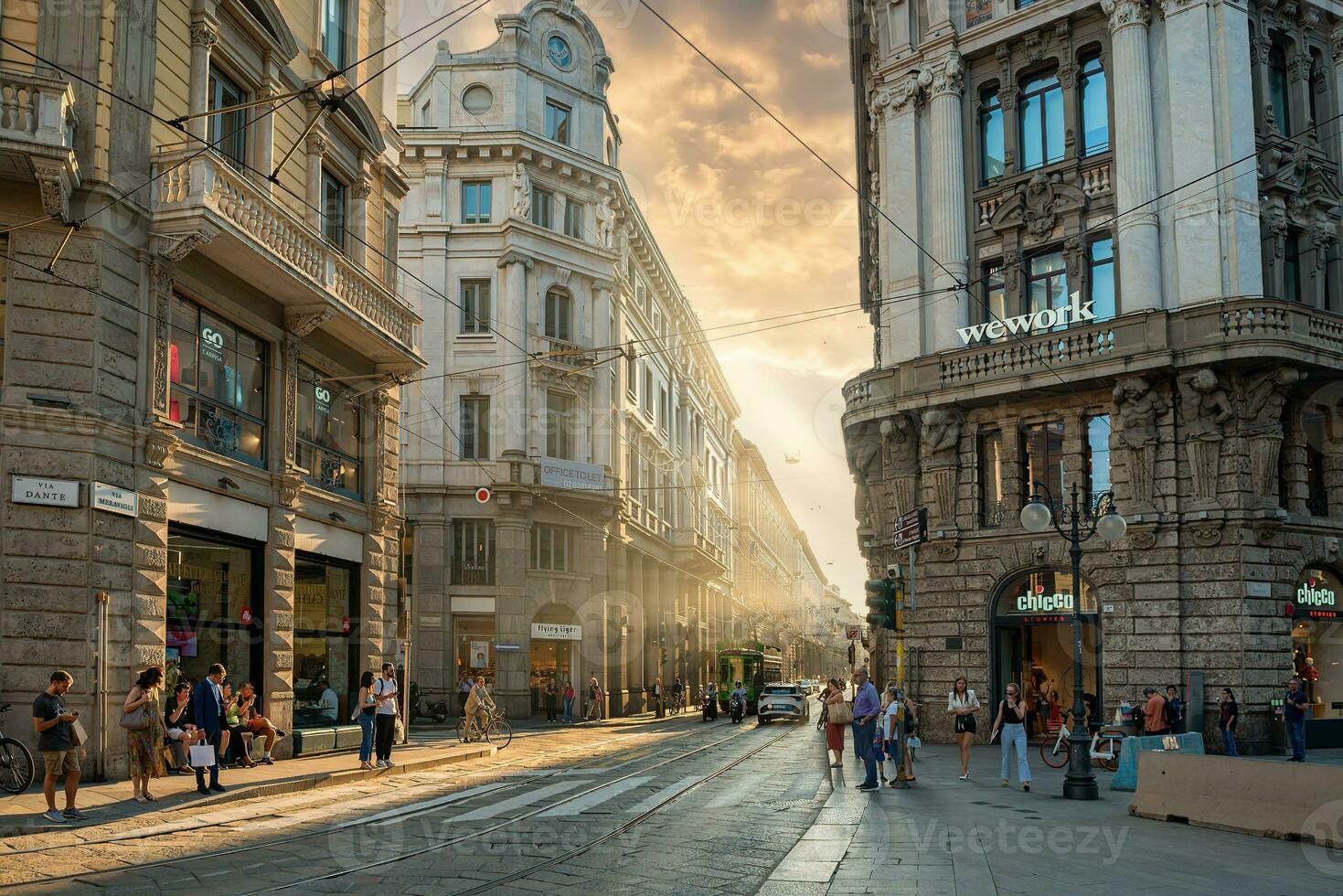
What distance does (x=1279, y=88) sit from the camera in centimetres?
2862

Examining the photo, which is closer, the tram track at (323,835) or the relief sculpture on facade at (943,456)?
the tram track at (323,835)

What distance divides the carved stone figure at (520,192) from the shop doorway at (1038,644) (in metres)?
23.8

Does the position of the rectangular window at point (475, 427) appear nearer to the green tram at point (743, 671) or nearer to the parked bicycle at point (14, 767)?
the green tram at point (743, 671)

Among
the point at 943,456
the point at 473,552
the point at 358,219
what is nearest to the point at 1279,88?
the point at 943,456

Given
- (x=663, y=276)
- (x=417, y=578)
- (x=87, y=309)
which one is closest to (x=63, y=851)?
(x=87, y=309)

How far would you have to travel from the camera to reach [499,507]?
4247cm

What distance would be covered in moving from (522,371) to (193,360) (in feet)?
83.3

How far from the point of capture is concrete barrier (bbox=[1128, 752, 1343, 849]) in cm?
1249

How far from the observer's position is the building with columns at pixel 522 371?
42.5 metres

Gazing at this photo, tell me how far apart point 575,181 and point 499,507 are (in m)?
13.4

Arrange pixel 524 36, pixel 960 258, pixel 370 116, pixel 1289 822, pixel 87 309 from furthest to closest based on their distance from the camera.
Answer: pixel 524 36, pixel 960 258, pixel 370 116, pixel 87 309, pixel 1289 822

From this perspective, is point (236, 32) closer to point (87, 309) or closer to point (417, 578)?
point (87, 309)

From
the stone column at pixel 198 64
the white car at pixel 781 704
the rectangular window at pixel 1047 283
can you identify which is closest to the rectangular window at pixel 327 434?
the stone column at pixel 198 64

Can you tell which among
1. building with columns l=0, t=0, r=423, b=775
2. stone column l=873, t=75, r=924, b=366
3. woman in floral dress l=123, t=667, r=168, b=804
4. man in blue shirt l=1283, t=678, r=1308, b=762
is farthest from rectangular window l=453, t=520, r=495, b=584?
woman in floral dress l=123, t=667, r=168, b=804
